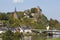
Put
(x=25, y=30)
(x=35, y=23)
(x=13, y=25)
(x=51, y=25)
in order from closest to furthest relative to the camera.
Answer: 1. (x=13, y=25)
2. (x=25, y=30)
3. (x=35, y=23)
4. (x=51, y=25)

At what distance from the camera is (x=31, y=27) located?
5766 cm

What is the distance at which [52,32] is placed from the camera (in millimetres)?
60219

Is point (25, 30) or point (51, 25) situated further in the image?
point (51, 25)

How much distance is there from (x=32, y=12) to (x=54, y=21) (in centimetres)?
622

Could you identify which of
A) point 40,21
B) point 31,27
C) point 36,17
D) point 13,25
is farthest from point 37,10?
point 13,25

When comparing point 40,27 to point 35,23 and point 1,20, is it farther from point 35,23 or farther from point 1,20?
point 1,20

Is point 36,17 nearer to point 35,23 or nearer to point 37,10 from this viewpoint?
point 37,10

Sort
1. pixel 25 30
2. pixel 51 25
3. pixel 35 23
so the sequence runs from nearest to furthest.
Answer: pixel 25 30, pixel 35 23, pixel 51 25

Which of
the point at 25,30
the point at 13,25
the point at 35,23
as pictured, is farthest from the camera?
the point at 35,23

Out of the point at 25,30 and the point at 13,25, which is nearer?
the point at 13,25

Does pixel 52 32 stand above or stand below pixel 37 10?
below

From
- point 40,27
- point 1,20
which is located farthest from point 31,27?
point 1,20

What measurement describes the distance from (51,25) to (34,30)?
10.1 metres

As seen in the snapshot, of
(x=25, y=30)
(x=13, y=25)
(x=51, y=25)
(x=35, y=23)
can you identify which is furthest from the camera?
(x=51, y=25)
